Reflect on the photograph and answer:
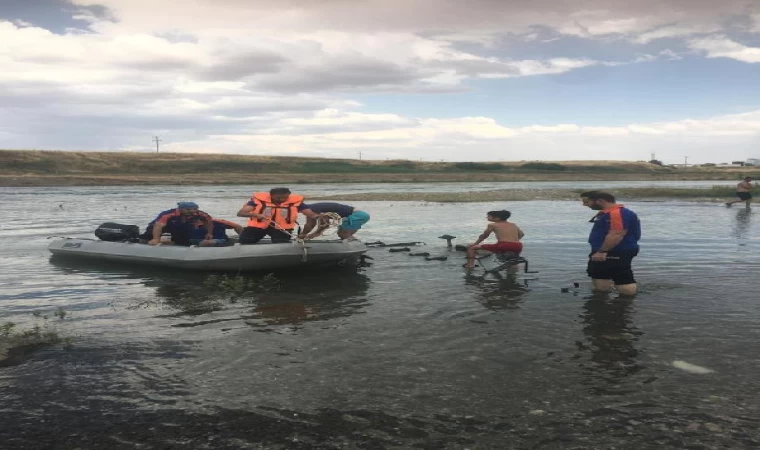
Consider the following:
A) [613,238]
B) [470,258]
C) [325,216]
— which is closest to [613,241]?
[613,238]

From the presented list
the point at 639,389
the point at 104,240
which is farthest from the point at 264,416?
the point at 104,240

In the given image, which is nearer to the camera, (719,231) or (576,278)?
(576,278)

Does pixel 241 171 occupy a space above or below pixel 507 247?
above

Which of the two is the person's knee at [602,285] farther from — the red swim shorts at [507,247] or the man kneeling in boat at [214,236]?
the man kneeling in boat at [214,236]

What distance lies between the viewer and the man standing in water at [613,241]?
10438mm

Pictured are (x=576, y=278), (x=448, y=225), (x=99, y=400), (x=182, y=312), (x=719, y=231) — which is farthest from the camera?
(x=448, y=225)

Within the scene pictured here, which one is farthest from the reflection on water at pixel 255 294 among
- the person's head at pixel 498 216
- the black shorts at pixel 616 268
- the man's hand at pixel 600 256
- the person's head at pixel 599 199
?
the person's head at pixel 599 199

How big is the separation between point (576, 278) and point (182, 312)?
8.63m

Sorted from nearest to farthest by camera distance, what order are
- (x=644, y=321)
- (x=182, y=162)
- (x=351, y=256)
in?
(x=644, y=321), (x=351, y=256), (x=182, y=162)

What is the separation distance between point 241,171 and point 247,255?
417 feet

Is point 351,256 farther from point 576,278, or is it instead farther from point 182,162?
point 182,162

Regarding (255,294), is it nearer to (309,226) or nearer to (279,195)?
(279,195)

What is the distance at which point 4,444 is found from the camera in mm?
5230

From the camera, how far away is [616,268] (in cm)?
1088
